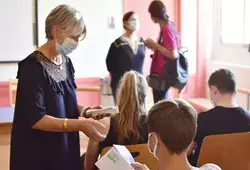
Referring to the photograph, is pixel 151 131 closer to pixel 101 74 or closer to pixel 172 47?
pixel 172 47

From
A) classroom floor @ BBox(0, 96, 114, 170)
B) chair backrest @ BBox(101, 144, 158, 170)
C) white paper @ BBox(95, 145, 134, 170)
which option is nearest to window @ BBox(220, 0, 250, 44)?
classroom floor @ BBox(0, 96, 114, 170)

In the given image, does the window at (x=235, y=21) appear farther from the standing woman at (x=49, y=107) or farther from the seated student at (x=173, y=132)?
the seated student at (x=173, y=132)

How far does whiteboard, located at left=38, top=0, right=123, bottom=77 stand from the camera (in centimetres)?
546

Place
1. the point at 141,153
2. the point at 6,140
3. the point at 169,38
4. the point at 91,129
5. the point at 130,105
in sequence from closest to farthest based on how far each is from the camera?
the point at 91,129 < the point at 141,153 < the point at 130,105 < the point at 169,38 < the point at 6,140

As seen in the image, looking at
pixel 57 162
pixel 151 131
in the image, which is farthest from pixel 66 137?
pixel 151 131

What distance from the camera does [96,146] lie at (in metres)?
2.55

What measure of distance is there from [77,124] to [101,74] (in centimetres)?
372

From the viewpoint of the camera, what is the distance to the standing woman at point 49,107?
1886 millimetres

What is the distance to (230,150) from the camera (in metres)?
2.14

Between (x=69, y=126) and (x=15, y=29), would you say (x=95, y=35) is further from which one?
(x=69, y=126)

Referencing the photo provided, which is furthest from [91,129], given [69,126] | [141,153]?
[141,153]

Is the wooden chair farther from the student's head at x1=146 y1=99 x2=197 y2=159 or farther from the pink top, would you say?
the student's head at x1=146 y1=99 x2=197 y2=159

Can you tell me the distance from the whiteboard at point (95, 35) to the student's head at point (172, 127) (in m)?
4.04

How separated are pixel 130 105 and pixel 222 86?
0.55m
